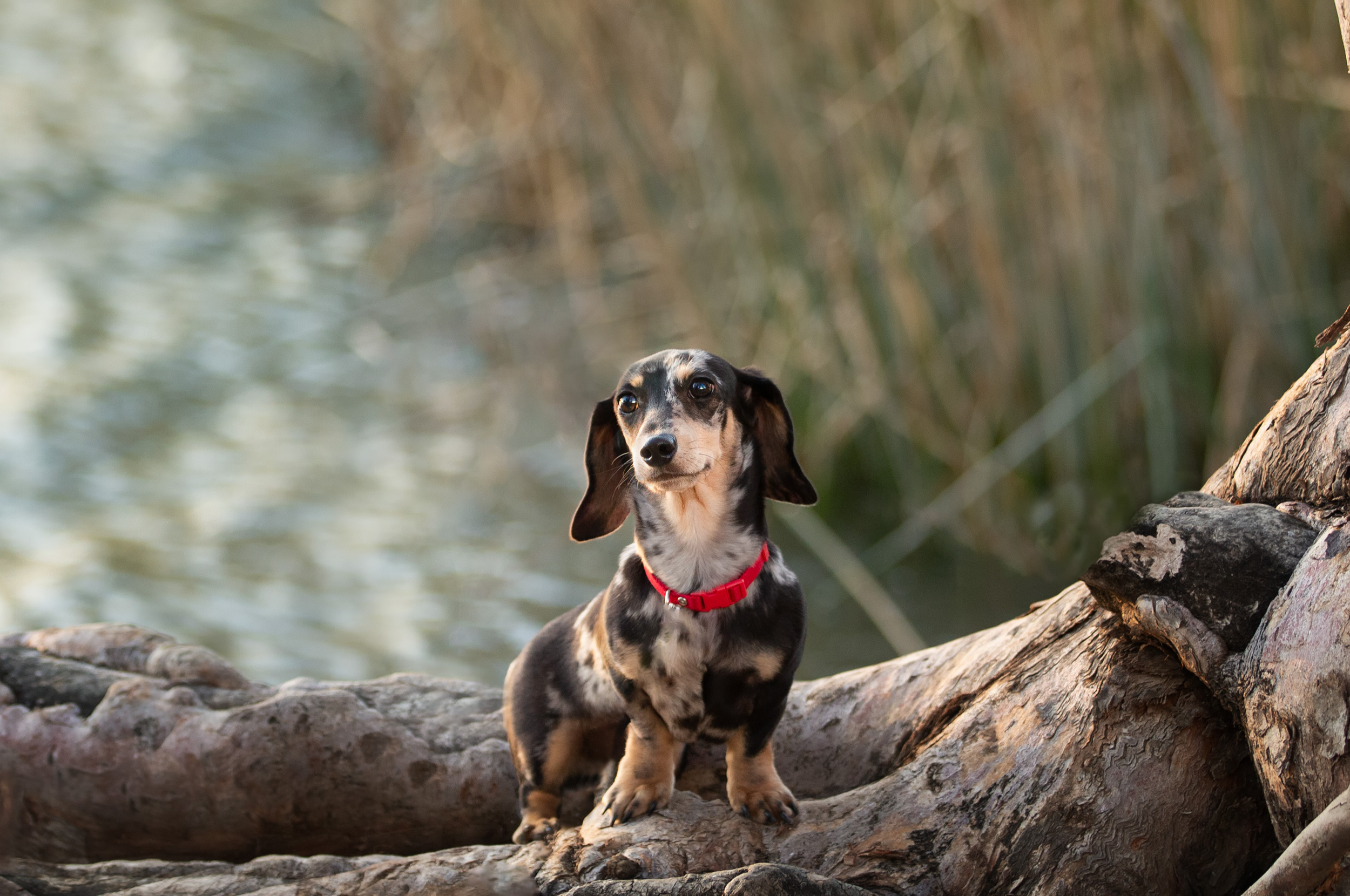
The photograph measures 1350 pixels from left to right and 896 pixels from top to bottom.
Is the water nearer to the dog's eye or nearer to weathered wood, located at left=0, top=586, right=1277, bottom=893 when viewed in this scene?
weathered wood, located at left=0, top=586, right=1277, bottom=893

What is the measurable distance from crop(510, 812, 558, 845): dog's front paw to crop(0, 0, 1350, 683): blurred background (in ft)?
6.01

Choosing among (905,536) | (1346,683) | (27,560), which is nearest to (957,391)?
(905,536)

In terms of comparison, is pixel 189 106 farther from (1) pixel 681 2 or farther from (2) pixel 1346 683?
(2) pixel 1346 683

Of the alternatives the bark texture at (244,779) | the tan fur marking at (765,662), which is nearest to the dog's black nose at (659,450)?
the tan fur marking at (765,662)

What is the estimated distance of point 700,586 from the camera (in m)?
1.83

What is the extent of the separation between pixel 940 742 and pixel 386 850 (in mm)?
1111

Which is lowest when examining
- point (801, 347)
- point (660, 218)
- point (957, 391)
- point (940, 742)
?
point (940, 742)

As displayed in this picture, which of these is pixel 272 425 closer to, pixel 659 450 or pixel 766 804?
pixel 766 804

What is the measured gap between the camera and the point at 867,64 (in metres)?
4.37

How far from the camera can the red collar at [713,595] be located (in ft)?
5.95

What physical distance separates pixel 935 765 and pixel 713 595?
45 cm

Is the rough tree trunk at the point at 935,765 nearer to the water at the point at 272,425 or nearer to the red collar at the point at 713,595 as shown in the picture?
the red collar at the point at 713,595

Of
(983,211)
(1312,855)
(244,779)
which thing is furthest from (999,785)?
(983,211)

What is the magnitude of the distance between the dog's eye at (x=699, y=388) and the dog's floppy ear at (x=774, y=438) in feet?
0.33
